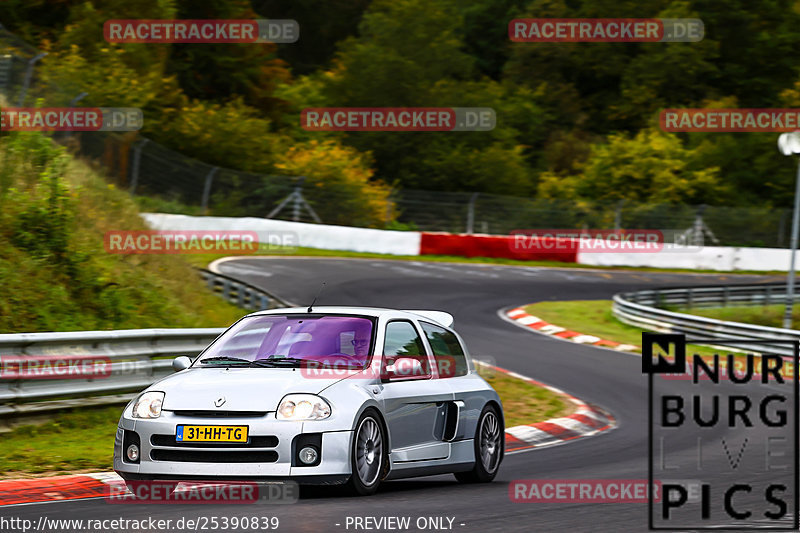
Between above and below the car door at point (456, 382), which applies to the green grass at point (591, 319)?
below

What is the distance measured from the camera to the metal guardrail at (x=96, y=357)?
1059 cm

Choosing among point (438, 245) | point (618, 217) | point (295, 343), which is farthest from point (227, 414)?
point (618, 217)

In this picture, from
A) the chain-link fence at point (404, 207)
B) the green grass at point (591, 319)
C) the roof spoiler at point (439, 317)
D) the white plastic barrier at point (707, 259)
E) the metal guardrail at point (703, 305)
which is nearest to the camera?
the roof spoiler at point (439, 317)

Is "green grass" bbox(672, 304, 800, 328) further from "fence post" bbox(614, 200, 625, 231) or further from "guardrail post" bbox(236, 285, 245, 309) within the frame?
"guardrail post" bbox(236, 285, 245, 309)

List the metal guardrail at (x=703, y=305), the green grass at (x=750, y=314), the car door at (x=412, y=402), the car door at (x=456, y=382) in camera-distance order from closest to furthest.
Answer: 1. the car door at (x=412, y=402)
2. the car door at (x=456, y=382)
3. the metal guardrail at (x=703, y=305)
4. the green grass at (x=750, y=314)

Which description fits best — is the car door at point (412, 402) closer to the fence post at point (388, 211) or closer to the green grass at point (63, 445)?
the green grass at point (63, 445)

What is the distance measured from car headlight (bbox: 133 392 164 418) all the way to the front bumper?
10 cm

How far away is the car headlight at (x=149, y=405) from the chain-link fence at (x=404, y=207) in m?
26.6

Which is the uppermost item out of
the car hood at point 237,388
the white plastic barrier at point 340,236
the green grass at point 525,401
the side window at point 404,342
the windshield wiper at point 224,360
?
the white plastic barrier at point 340,236

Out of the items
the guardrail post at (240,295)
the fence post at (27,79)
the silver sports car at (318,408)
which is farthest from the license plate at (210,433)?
the fence post at (27,79)

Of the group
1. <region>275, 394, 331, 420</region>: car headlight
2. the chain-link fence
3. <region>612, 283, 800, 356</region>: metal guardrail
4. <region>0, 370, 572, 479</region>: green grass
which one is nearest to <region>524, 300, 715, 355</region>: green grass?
<region>612, 283, 800, 356</region>: metal guardrail

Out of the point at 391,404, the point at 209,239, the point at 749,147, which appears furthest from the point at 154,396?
Result: the point at 749,147

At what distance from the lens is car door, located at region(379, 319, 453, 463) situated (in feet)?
26.6

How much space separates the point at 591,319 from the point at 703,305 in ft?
12.8
